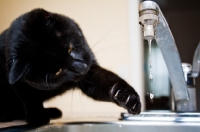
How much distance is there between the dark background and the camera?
1.56 metres

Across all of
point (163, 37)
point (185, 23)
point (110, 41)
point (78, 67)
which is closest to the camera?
point (163, 37)

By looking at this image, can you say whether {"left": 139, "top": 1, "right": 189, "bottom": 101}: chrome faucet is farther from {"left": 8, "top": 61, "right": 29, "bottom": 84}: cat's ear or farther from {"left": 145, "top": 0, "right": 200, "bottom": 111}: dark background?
{"left": 145, "top": 0, "right": 200, "bottom": 111}: dark background

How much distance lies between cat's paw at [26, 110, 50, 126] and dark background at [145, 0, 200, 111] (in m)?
1.16

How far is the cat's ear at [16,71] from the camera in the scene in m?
0.56

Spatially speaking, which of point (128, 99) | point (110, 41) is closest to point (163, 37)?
point (128, 99)

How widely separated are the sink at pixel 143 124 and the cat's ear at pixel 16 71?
13cm

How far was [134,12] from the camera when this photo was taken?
3.56 feet

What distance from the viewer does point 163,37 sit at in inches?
18.7

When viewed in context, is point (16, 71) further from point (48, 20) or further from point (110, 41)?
point (110, 41)

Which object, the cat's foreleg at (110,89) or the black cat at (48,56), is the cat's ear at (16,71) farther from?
the cat's foreleg at (110,89)

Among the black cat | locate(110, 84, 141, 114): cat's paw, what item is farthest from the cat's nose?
locate(110, 84, 141, 114): cat's paw

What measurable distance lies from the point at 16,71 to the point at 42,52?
77 millimetres

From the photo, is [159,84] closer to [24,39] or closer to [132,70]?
[132,70]

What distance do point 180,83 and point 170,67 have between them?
2.2 inches
